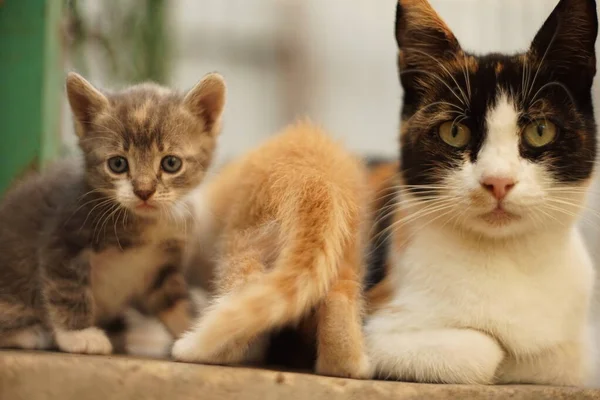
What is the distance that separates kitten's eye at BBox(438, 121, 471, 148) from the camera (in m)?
1.17

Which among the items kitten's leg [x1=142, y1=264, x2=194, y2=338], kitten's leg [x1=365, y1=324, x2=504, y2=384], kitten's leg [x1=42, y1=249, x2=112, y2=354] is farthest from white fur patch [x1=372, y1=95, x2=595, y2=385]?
kitten's leg [x1=42, y1=249, x2=112, y2=354]

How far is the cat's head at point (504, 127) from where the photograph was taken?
1.11m

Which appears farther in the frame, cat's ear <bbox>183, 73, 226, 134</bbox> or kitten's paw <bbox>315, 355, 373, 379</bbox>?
cat's ear <bbox>183, 73, 226, 134</bbox>

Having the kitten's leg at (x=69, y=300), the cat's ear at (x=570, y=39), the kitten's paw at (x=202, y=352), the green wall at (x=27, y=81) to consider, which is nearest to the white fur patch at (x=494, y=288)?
the cat's ear at (x=570, y=39)

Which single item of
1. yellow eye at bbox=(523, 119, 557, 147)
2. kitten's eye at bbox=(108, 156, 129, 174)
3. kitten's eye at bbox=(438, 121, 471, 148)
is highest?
yellow eye at bbox=(523, 119, 557, 147)

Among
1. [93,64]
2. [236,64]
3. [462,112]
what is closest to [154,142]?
[462,112]

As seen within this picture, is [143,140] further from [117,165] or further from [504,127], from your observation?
[504,127]

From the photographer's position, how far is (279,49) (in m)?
2.69

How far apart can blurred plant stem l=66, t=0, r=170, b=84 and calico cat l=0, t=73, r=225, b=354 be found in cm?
59

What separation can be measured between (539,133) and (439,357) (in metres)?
0.41

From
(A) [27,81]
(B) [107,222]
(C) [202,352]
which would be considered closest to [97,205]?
(B) [107,222]

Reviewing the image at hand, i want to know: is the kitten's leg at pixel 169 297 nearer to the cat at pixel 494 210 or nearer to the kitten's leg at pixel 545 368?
the cat at pixel 494 210

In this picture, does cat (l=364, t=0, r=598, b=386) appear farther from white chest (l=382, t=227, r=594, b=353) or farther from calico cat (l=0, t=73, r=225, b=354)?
calico cat (l=0, t=73, r=225, b=354)

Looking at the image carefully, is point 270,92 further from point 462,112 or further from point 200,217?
point 462,112
